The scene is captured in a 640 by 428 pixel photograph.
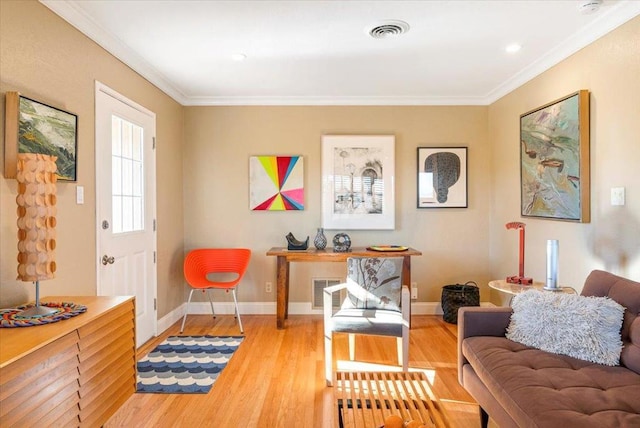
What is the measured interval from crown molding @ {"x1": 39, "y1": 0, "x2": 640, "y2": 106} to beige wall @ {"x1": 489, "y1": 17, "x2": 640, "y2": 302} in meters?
0.07

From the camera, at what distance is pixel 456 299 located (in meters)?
3.88

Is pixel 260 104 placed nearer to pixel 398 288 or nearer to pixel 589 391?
pixel 398 288

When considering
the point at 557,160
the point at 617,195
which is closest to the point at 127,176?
the point at 557,160

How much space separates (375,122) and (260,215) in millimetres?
1667

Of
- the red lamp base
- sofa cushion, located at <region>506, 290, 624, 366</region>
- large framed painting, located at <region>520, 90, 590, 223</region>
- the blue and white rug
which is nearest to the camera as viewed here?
sofa cushion, located at <region>506, 290, 624, 366</region>

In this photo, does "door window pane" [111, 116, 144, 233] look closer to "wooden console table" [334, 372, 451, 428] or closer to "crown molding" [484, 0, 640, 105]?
"wooden console table" [334, 372, 451, 428]

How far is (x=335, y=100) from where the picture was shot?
4.26 m

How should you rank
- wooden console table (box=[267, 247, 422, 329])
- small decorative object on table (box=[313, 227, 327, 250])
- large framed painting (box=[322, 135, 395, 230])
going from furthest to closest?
large framed painting (box=[322, 135, 395, 230])
small decorative object on table (box=[313, 227, 327, 250])
wooden console table (box=[267, 247, 422, 329])

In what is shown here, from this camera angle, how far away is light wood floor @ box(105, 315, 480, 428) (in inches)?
87.3

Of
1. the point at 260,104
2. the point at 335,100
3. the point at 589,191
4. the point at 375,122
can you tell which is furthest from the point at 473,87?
the point at 260,104

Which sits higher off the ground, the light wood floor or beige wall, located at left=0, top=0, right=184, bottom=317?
beige wall, located at left=0, top=0, right=184, bottom=317

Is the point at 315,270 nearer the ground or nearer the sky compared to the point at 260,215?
nearer the ground

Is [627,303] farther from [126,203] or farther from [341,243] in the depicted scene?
[126,203]

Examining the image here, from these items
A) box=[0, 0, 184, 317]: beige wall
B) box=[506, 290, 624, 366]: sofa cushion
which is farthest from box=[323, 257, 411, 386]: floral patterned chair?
box=[0, 0, 184, 317]: beige wall
